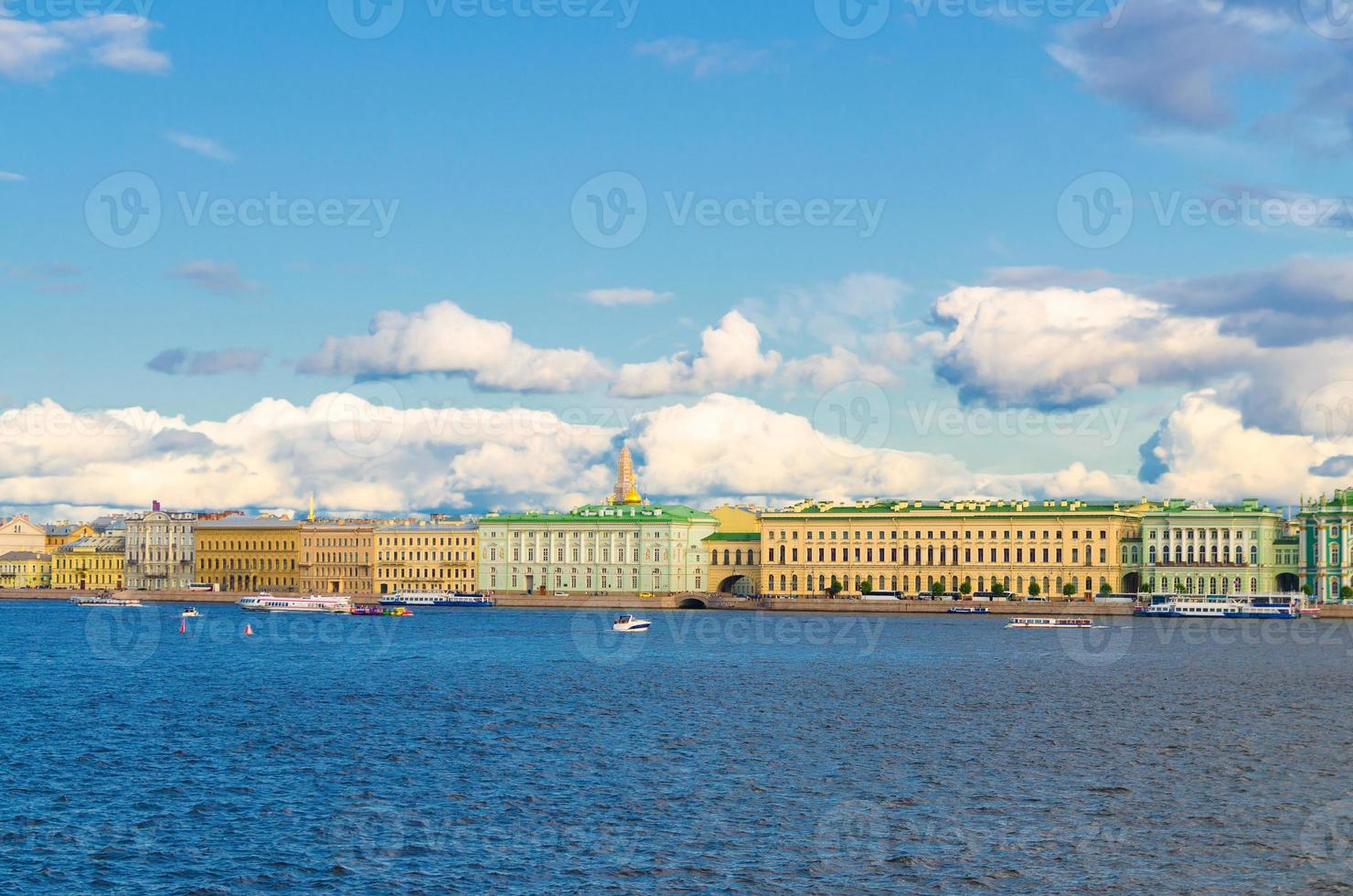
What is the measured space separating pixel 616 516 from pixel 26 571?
58.4m

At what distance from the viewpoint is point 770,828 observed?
26.8m

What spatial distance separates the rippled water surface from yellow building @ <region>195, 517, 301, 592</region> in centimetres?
7397

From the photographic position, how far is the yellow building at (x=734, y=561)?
395 ft

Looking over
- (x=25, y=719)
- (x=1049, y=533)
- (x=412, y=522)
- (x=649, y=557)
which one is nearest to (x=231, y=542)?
(x=412, y=522)

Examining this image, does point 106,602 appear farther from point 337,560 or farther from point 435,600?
point 435,600

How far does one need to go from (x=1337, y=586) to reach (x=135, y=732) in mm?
83563

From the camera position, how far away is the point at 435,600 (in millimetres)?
117812

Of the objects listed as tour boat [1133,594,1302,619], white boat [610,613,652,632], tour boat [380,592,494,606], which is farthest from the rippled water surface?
tour boat [380,592,494,606]

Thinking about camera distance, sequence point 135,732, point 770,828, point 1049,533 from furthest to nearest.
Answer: point 1049,533 < point 135,732 < point 770,828

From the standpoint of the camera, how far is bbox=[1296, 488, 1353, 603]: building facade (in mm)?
102875

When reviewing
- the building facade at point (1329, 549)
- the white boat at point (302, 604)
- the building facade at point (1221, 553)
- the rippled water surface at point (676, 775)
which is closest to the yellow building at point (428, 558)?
the white boat at point (302, 604)

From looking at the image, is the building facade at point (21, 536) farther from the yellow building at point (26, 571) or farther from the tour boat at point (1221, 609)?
the tour boat at point (1221, 609)

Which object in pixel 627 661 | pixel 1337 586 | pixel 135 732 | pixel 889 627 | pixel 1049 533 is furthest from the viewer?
pixel 1049 533

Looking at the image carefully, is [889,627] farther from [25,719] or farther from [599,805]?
[599,805]
